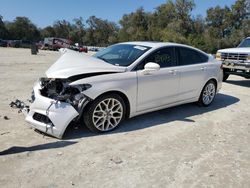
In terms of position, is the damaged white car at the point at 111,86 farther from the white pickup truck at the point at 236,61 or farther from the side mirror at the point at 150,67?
the white pickup truck at the point at 236,61

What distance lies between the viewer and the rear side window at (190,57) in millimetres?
6021

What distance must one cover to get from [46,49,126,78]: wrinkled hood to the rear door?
5.37 feet

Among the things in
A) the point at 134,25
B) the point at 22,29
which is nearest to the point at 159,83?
the point at 134,25

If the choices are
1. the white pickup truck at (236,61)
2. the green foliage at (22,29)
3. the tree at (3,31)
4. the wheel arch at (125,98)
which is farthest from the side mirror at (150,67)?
the green foliage at (22,29)

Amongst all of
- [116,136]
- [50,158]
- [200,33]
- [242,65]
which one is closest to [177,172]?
[116,136]

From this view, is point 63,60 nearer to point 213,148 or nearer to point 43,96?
point 43,96

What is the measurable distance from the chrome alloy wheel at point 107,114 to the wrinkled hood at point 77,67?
0.54m

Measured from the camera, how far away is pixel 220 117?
19.8 feet

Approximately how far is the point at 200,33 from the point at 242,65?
60.5m

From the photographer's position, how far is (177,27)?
61812 mm

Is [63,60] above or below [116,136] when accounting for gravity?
above

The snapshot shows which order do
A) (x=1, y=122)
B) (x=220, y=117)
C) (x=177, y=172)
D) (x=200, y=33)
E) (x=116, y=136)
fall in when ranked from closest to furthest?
(x=177, y=172)
(x=116, y=136)
(x=1, y=122)
(x=220, y=117)
(x=200, y=33)

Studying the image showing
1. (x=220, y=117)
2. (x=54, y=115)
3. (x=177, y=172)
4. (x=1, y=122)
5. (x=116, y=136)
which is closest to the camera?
(x=177, y=172)

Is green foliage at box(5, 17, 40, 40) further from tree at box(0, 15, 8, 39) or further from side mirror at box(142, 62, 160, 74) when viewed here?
side mirror at box(142, 62, 160, 74)
